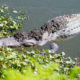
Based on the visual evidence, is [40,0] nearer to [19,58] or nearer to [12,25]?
[12,25]

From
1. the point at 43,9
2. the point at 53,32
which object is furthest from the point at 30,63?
the point at 43,9

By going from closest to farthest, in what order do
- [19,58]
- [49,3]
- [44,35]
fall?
[19,58] → [44,35] → [49,3]

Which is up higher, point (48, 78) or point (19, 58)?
point (19, 58)

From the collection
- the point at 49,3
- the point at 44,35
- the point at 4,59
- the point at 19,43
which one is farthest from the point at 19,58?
the point at 49,3

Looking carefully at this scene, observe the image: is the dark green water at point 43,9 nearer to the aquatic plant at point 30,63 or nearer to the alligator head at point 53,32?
the alligator head at point 53,32

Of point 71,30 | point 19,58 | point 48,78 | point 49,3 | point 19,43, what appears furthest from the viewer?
point 49,3

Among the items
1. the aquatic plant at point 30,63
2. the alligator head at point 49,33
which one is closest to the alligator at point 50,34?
the alligator head at point 49,33
